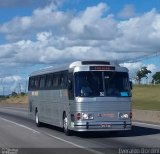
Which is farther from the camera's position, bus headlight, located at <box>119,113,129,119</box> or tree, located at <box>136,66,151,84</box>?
tree, located at <box>136,66,151,84</box>

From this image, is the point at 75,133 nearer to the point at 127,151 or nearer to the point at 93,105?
the point at 93,105

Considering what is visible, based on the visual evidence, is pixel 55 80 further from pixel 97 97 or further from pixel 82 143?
pixel 82 143

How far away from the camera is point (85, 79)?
2142cm

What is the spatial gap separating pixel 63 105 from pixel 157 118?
10791 millimetres

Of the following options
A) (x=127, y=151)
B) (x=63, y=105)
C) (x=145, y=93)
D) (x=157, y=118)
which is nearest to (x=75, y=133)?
(x=63, y=105)

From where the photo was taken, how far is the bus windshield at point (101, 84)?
21219mm

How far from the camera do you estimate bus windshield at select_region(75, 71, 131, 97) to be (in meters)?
21.2

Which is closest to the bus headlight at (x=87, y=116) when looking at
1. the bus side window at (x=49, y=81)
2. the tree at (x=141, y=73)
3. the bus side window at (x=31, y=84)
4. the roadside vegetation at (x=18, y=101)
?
the bus side window at (x=49, y=81)

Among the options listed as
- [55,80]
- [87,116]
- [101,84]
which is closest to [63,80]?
[55,80]

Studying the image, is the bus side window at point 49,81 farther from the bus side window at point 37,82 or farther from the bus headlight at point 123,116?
the bus headlight at point 123,116

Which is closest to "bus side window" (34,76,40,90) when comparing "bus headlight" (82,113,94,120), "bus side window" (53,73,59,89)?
"bus side window" (53,73,59,89)

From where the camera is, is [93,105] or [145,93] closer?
[93,105]

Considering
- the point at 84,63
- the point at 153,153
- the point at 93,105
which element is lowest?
the point at 153,153

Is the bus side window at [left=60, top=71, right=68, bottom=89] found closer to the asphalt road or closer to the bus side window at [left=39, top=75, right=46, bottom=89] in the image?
the asphalt road
